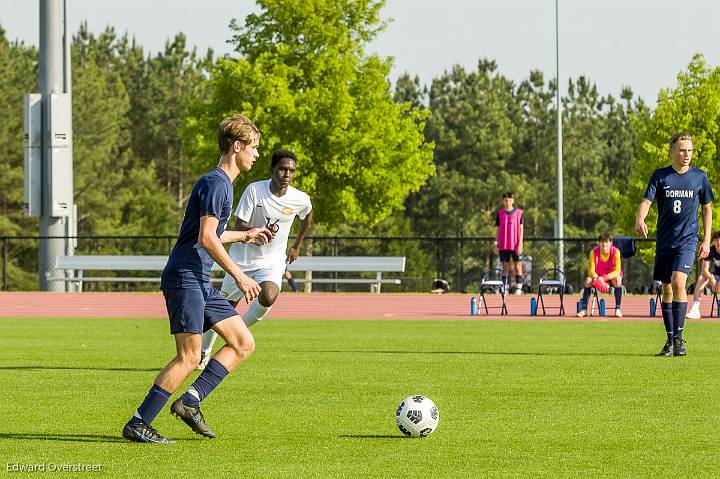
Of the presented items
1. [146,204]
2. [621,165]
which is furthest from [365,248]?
[621,165]

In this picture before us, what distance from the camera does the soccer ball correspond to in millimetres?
8375

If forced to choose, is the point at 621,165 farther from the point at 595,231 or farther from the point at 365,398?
the point at 365,398

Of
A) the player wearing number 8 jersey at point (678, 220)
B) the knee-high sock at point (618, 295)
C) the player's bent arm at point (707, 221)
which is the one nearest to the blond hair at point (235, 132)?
the player wearing number 8 jersey at point (678, 220)

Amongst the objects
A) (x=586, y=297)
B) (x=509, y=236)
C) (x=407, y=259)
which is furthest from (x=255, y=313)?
(x=407, y=259)

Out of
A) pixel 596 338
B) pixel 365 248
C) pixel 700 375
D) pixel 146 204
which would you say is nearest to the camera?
pixel 700 375

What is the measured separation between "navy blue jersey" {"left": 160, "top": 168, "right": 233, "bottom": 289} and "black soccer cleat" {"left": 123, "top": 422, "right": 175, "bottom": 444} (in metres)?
0.80

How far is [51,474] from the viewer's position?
7.02 m

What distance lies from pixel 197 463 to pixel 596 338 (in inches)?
458

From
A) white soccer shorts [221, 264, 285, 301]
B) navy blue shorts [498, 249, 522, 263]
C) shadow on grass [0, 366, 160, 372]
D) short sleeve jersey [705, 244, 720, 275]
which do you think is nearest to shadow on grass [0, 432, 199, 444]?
white soccer shorts [221, 264, 285, 301]

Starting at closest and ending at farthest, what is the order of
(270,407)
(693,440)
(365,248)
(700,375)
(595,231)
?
1. (693,440)
2. (270,407)
3. (700,375)
4. (365,248)
5. (595,231)

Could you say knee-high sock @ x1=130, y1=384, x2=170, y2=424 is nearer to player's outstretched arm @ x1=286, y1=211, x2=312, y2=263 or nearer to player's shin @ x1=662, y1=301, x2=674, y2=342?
player's outstretched arm @ x1=286, y1=211, x2=312, y2=263

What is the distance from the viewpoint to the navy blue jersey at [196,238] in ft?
25.7

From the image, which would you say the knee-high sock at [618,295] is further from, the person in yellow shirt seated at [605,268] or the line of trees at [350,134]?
the line of trees at [350,134]

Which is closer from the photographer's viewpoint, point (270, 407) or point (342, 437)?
point (342, 437)
